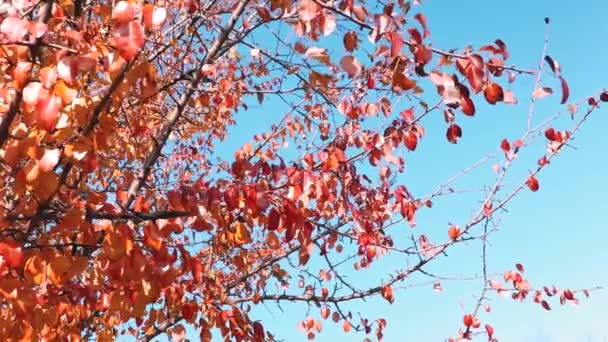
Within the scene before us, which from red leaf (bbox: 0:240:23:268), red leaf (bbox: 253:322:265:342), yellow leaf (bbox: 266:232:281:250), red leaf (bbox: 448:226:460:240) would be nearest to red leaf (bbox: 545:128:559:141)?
red leaf (bbox: 448:226:460:240)

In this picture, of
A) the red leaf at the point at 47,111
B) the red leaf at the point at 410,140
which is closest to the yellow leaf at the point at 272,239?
the red leaf at the point at 410,140

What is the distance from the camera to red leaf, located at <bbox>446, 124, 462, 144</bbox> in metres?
2.99

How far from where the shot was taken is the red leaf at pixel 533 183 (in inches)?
215

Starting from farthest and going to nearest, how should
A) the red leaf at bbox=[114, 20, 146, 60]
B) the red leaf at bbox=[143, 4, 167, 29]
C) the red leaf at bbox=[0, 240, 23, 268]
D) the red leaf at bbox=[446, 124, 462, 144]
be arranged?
the red leaf at bbox=[446, 124, 462, 144], the red leaf at bbox=[0, 240, 23, 268], the red leaf at bbox=[143, 4, 167, 29], the red leaf at bbox=[114, 20, 146, 60]

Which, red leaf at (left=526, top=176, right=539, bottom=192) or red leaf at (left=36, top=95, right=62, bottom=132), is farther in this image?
red leaf at (left=526, top=176, right=539, bottom=192)

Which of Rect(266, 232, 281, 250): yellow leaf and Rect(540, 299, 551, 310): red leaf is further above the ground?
Rect(540, 299, 551, 310): red leaf

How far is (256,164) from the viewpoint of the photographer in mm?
3266

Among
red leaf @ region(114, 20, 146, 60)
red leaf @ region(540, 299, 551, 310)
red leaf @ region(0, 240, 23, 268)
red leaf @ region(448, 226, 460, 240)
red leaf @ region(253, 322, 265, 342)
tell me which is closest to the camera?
red leaf @ region(114, 20, 146, 60)

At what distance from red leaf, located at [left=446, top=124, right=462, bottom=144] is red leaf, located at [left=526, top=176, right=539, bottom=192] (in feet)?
9.20

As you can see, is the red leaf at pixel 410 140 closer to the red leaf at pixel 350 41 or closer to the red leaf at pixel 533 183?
the red leaf at pixel 350 41

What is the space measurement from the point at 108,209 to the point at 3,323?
72 centimetres

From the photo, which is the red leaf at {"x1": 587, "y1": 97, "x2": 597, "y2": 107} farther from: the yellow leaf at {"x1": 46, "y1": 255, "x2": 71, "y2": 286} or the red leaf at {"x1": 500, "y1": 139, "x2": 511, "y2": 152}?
the yellow leaf at {"x1": 46, "y1": 255, "x2": 71, "y2": 286}

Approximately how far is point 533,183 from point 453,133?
2855mm

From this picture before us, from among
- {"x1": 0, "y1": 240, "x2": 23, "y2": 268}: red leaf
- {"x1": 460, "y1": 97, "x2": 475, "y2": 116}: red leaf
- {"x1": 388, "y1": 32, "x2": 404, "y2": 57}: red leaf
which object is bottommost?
{"x1": 0, "y1": 240, "x2": 23, "y2": 268}: red leaf
